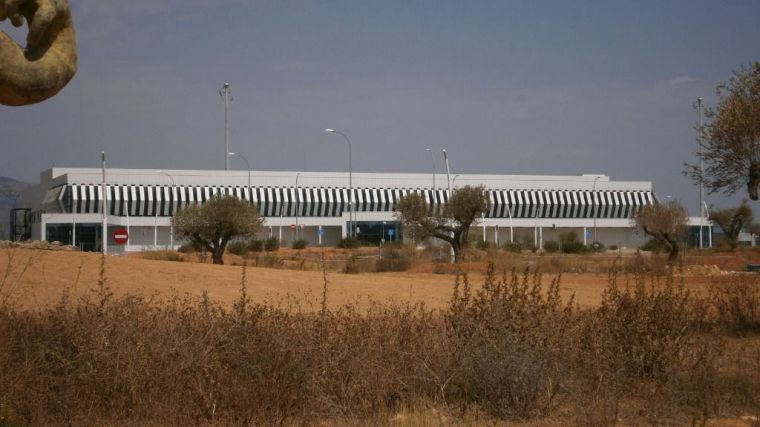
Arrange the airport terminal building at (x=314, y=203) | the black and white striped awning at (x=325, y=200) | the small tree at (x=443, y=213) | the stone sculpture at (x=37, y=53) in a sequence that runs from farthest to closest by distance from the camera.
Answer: the black and white striped awning at (x=325, y=200) → the airport terminal building at (x=314, y=203) → the small tree at (x=443, y=213) → the stone sculpture at (x=37, y=53)

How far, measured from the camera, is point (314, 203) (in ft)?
305

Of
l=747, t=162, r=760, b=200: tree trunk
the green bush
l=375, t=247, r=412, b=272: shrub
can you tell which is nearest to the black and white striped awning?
the green bush

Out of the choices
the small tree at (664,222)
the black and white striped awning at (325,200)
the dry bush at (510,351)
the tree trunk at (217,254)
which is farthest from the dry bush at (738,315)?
the black and white striped awning at (325,200)

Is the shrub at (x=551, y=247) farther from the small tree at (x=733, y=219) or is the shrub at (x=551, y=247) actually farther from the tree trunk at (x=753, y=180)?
the tree trunk at (x=753, y=180)

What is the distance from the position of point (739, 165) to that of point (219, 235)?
34191mm

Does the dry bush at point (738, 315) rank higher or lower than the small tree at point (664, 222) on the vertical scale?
lower

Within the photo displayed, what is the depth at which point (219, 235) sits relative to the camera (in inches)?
1909

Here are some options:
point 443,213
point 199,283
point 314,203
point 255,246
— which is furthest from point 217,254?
point 314,203

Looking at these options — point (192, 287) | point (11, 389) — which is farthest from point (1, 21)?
point (192, 287)

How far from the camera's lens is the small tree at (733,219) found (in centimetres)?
8094

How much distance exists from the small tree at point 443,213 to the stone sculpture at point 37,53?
47.2 m

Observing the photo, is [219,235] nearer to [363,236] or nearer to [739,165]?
[739,165]

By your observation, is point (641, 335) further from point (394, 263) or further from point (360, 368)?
point (394, 263)

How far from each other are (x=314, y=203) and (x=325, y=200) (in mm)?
1223
